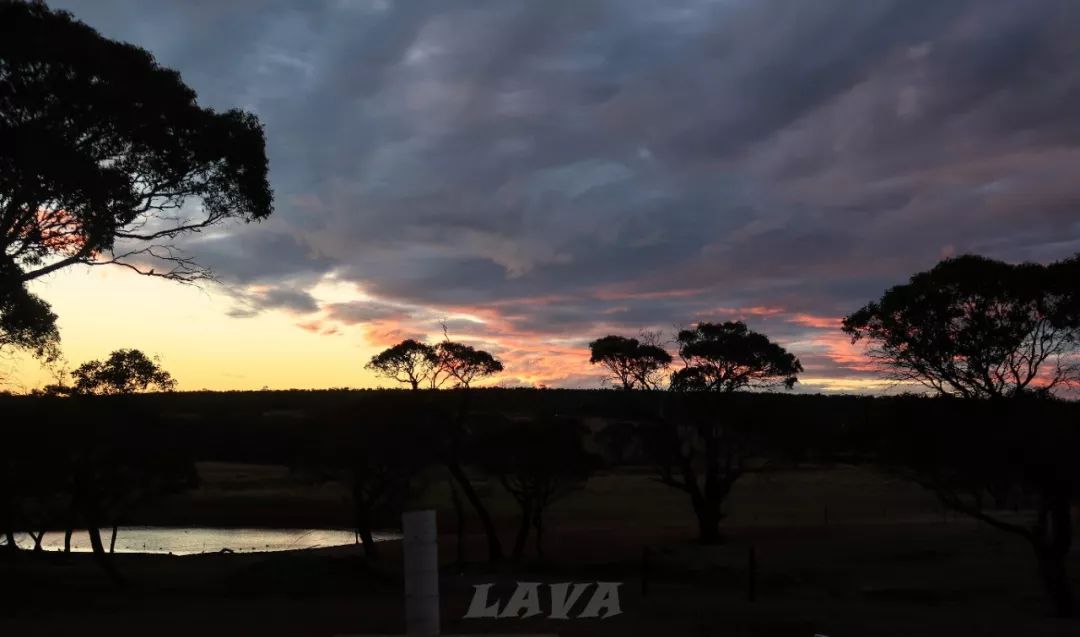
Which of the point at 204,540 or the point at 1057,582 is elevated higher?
the point at 1057,582

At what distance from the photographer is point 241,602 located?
28625 mm

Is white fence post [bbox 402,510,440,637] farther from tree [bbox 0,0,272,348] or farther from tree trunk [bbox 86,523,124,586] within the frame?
tree trunk [bbox 86,523,124,586]

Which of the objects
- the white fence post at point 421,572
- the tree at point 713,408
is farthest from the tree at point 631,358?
the white fence post at point 421,572

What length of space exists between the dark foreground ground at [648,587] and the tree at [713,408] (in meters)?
3.44

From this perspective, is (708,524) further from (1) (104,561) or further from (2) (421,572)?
(2) (421,572)

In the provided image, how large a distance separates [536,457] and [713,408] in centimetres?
1054

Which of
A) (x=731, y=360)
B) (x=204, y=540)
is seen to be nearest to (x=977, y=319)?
(x=731, y=360)

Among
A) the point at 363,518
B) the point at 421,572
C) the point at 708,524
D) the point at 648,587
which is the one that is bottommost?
the point at 648,587

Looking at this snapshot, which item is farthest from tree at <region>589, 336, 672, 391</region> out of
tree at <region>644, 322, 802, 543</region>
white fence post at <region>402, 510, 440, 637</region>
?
white fence post at <region>402, 510, 440, 637</region>

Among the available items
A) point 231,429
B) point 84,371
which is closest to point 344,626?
point 84,371

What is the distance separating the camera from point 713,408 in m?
50.2

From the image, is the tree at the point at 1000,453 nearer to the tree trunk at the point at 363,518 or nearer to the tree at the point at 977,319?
the tree at the point at 977,319

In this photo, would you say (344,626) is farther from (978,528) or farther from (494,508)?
(494,508)

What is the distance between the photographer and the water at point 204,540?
58406mm
